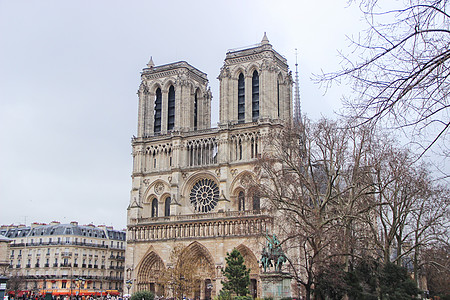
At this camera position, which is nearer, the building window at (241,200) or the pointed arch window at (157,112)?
the building window at (241,200)

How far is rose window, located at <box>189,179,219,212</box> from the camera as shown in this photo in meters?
44.2

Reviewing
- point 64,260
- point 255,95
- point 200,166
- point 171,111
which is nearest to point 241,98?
point 255,95

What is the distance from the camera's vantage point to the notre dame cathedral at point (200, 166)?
136 feet

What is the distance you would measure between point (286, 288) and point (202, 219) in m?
19.2

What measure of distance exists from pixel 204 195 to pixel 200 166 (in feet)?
8.20

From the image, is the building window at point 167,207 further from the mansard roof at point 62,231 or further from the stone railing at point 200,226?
the mansard roof at point 62,231

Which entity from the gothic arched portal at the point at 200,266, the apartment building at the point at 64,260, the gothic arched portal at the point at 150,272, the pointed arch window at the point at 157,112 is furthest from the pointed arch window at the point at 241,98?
the apartment building at the point at 64,260

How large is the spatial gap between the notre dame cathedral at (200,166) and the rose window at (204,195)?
9cm

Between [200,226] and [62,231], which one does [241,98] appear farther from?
[62,231]

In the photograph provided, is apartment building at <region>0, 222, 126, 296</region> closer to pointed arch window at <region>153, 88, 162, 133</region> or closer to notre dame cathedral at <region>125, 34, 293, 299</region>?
notre dame cathedral at <region>125, 34, 293, 299</region>

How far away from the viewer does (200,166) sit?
44.6m

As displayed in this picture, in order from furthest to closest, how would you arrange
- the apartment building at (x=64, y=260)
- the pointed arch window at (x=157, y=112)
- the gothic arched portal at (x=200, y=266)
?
1. the apartment building at (x=64, y=260)
2. the pointed arch window at (x=157, y=112)
3. the gothic arched portal at (x=200, y=266)

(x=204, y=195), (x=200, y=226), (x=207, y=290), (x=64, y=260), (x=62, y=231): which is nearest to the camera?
(x=207, y=290)

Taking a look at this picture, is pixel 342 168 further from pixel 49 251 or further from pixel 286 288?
pixel 49 251
